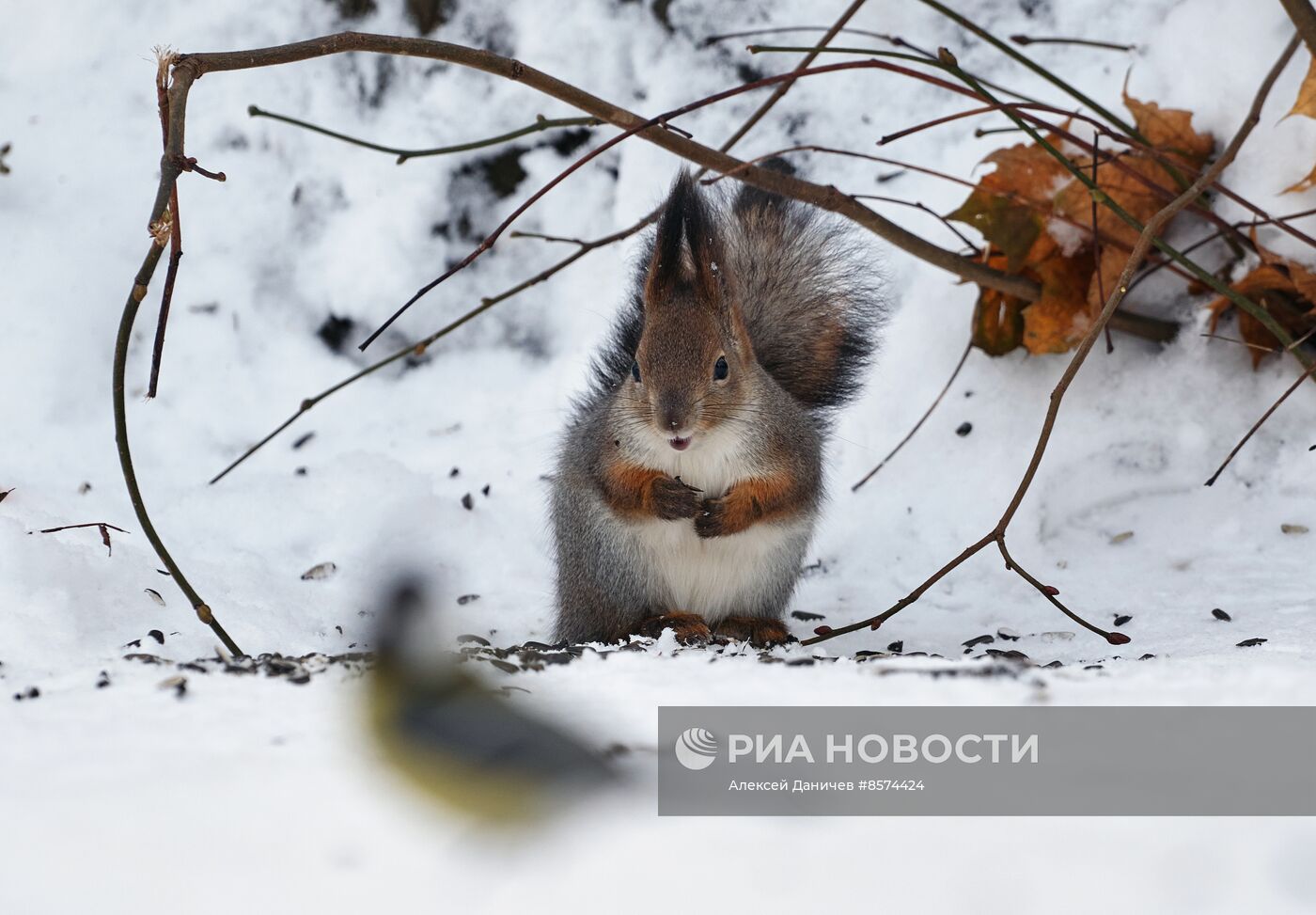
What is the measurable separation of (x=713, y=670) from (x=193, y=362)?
243cm

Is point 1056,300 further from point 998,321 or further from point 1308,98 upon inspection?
point 1308,98

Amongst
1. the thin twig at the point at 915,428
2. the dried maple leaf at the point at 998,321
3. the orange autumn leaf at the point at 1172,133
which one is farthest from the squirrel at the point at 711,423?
the orange autumn leaf at the point at 1172,133

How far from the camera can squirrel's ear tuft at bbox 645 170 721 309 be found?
2408mm

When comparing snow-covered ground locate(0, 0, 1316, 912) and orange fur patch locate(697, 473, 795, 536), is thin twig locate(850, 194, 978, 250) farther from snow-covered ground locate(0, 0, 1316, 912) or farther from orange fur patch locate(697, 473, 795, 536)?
orange fur patch locate(697, 473, 795, 536)

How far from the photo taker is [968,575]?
122 inches

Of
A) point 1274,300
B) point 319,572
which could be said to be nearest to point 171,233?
point 319,572

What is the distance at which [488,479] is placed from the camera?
11.8 feet

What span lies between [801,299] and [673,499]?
2.19 feet

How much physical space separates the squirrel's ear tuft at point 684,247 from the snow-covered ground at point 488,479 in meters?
0.70

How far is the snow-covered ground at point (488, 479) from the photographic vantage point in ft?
4.39

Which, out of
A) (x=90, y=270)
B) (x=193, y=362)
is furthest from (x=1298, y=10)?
(x=90, y=270)

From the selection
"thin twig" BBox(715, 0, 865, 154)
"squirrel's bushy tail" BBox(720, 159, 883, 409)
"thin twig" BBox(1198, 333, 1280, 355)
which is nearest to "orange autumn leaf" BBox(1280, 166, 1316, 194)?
"thin twig" BBox(1198, 333, 1280, 355)

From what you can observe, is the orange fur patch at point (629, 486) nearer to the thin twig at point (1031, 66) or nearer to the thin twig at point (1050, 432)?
the thin twig at point (1050, 432)

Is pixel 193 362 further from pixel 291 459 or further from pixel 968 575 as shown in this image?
pixel 968 575
